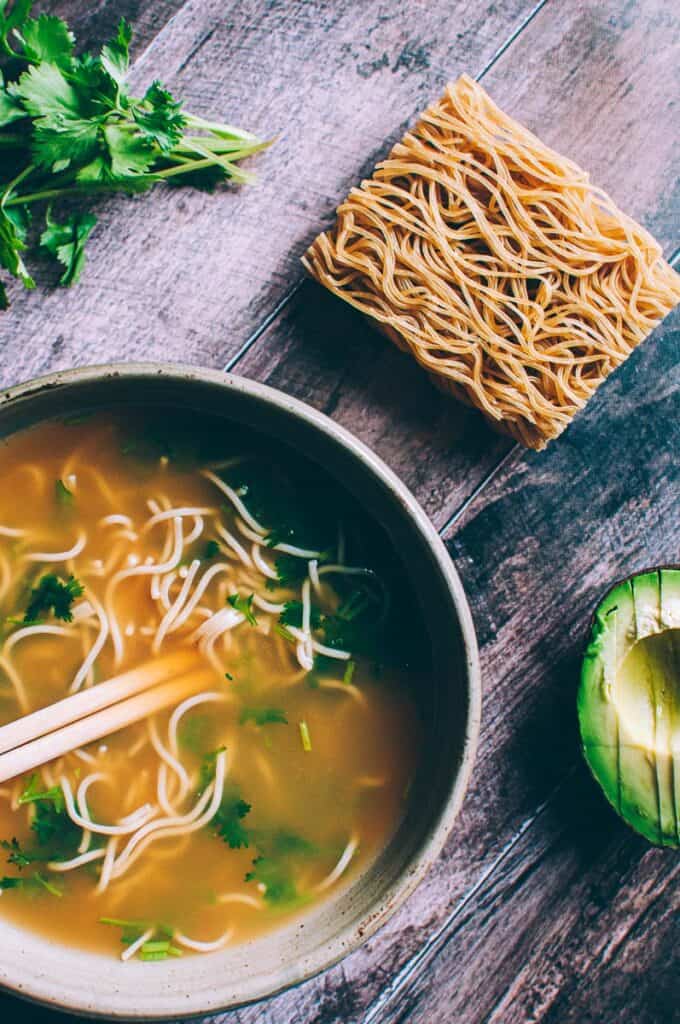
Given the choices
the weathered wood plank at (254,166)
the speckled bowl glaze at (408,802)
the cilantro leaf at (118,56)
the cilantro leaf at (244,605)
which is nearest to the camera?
the speckled bowl glaze at (408,802)

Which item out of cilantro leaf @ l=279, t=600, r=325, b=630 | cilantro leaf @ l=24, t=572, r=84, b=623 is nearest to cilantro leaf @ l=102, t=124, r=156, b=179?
cilantro leaf @ l=24, t=572, r=84, b=623

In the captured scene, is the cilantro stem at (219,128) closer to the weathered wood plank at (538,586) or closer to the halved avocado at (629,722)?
the weathered wood plank at (538,586)

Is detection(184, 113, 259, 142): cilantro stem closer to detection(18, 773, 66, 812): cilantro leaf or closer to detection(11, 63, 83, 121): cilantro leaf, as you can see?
detection(11, 63, 83, 121): cilantro leaf

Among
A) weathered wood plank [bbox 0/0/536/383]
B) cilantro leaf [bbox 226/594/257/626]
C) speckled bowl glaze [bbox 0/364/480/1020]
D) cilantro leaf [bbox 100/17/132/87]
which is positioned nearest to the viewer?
speckled bowl glaze [bbox 0/364/480/1020]

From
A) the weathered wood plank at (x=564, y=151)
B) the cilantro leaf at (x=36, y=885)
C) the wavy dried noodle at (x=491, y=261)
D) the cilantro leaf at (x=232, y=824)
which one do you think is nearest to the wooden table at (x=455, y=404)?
the weathered wood plank at (x=564, y=151)

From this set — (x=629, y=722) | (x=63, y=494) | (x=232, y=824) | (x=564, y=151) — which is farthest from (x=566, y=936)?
(x=564, y=151)

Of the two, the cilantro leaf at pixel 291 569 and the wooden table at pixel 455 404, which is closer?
the cilantro leaf at pixel 291 569

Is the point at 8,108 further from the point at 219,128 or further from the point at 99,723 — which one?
the point at 99,723
